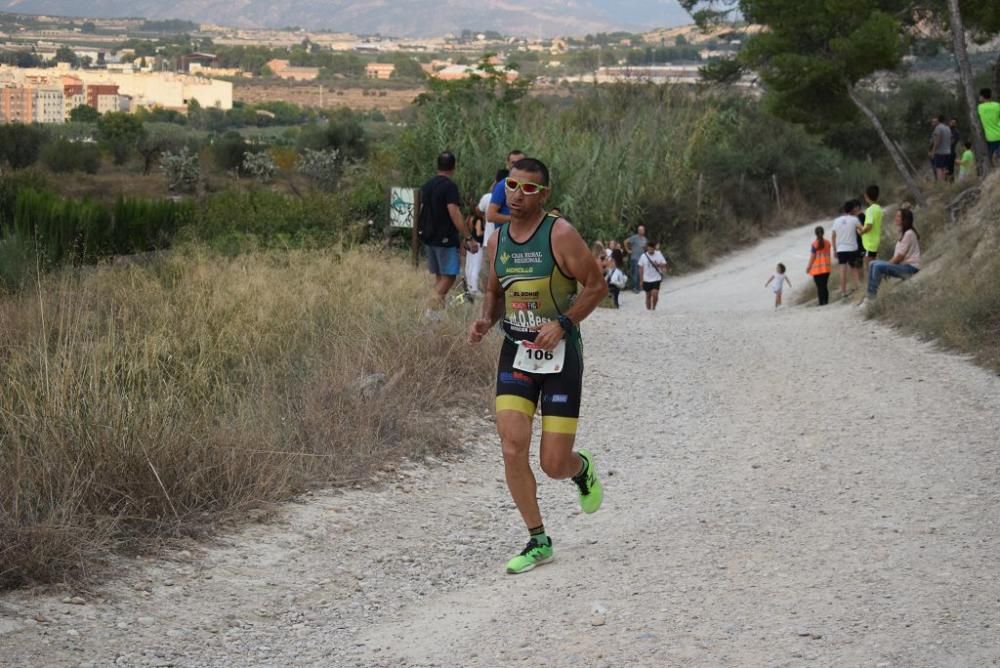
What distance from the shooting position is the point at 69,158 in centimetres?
5716

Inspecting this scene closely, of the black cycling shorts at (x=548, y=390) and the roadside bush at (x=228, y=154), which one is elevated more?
the black cycling shorts at (x=548, y=390)

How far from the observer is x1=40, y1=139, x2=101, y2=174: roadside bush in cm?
5694

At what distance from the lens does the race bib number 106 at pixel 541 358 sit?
6.64 meters

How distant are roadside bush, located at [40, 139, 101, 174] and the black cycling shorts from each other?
52879 mm

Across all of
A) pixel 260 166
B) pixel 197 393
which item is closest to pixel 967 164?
pixel 197 393

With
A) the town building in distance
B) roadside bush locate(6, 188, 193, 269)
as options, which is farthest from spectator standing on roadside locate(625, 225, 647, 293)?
the town building in distance

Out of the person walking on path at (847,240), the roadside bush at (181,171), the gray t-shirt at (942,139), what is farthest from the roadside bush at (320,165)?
the person walking on path at (847,240)

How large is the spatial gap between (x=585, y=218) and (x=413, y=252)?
15851 mm

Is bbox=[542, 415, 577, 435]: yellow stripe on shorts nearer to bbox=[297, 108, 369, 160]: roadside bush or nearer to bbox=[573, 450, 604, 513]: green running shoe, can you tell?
bbox=[573, 450, 604, 513]: green running shoe

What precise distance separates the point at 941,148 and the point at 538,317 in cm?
2279

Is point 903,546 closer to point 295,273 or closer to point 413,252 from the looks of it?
point 295,273

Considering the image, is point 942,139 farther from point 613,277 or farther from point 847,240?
point 613,277

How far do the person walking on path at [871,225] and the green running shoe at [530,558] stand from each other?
14.2m

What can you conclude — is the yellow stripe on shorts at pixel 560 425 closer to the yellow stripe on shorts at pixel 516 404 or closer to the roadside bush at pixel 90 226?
the yellow stripe on shorts at pixel 516 404
